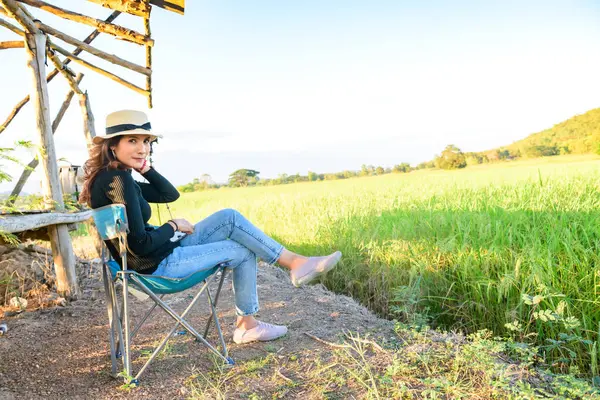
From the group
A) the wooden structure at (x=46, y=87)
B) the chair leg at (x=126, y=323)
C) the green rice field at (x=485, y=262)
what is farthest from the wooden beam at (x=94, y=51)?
the chair leg at (x=126, y=323)

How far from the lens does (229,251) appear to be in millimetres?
2613

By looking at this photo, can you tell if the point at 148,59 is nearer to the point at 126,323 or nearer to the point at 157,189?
the point at 157,189

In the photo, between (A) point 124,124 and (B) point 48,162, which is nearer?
(A) point 124,124

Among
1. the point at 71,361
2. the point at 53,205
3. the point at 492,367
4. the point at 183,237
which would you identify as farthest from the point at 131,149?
the point at 492,367

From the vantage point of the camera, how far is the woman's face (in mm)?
2541

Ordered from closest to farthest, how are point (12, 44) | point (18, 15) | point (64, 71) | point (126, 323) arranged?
point (126, 323)
point (18, 15)
point (12, 44)
point (64, 71)

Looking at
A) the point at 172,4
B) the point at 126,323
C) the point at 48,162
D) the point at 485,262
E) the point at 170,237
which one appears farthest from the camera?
the point at 172,4

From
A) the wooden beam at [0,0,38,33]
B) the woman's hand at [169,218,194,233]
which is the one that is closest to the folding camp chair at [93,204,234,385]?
the woman's hand at [169,218,194,233]

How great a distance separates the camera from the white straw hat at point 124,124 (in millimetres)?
2486

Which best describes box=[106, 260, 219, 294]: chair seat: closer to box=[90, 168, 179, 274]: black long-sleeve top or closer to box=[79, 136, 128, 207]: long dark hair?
box=[90, 168, 179, 274]: black long-sleeve top

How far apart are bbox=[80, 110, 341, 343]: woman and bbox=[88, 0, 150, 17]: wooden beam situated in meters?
2.19

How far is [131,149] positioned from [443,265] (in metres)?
2.60

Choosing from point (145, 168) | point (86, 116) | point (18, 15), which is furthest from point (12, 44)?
point (145, 168)

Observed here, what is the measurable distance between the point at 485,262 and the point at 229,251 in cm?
205
